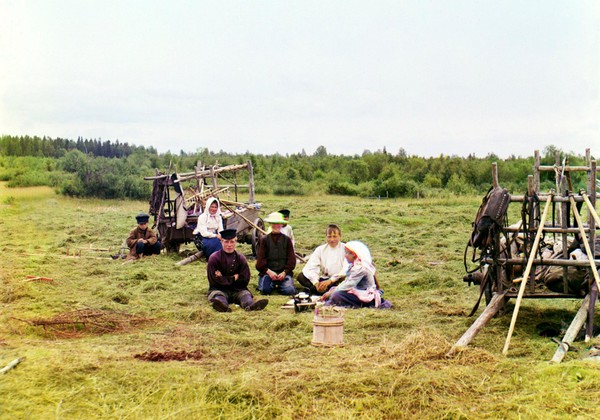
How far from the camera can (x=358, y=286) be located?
29.3 ft

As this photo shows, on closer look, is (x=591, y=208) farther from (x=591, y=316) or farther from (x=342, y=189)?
(x=342, y=189)

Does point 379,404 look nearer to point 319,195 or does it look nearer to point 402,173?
point 319,195

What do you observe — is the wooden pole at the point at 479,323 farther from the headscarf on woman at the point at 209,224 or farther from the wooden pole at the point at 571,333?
the headscarf on woman at the point at 209,224

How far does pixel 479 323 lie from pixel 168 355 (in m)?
2.96

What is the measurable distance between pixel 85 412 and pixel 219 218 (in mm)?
7855

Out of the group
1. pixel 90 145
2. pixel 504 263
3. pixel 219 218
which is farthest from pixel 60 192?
pixel 90 145

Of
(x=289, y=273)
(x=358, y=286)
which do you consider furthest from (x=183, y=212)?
(x=358, y=286)

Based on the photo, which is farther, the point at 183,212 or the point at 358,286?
the point at 183,212

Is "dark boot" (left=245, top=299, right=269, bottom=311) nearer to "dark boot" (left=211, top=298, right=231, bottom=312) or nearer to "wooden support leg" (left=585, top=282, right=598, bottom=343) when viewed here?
"dark boot" (left=211, top=298, right=231, bottom=312)

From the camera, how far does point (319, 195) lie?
39.0 metres

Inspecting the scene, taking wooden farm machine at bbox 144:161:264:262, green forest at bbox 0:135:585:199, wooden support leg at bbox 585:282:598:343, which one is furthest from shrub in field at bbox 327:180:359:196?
wooden support leg at bbox 585:282:598:343

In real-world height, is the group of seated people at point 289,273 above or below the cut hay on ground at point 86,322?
above

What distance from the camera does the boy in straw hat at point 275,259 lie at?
33.8ft

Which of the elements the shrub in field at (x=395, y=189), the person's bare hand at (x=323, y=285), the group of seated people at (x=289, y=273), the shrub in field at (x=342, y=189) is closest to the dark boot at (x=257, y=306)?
the group of seated people at (x=289, y=273)
